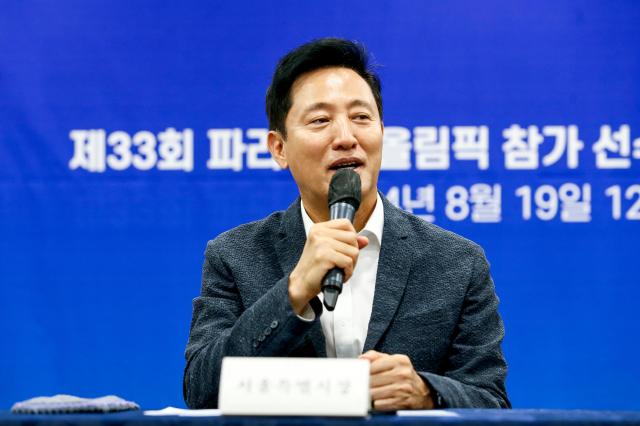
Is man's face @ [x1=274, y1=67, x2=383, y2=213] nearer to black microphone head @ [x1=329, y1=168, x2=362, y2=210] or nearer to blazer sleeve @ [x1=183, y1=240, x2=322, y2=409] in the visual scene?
black microphone head @ [x1=329, y1=168, x2=362, y2=210]

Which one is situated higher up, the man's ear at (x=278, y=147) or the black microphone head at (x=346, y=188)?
the man's ear at (x=278, y=147)

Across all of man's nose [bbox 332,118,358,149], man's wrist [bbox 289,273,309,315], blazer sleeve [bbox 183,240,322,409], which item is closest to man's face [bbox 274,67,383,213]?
man's nose [bbox 332,118,358,149]

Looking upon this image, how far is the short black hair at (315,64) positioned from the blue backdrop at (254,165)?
0.84m

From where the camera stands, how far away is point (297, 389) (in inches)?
44.0

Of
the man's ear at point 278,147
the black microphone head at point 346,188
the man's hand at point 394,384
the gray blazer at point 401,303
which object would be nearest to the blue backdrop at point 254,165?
the man's ear at point 278,147

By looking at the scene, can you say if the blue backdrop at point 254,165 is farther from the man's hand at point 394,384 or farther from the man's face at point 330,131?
the man's hand at point 394,384

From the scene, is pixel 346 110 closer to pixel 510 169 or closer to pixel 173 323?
pixel 510 169

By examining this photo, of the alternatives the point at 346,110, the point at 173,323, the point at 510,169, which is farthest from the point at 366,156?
the point at 173,323

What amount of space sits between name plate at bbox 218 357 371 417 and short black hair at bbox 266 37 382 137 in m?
0.93

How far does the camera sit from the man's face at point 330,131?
1.85 m

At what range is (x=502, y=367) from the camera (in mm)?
1763

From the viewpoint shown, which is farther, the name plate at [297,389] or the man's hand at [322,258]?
the man's hand at [322,258]

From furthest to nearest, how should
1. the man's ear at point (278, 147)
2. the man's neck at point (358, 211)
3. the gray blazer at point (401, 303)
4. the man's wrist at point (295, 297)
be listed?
1. the man's ear at point (278, 147)
2. the man's neck at point (358, 211)
3. the gray blazer at point (401, 303)
4. the man's wrist at point (295, 297)

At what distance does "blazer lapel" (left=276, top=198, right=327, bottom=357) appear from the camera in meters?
1.88
